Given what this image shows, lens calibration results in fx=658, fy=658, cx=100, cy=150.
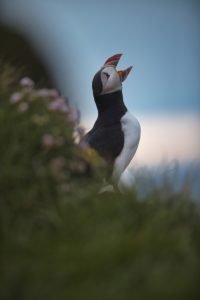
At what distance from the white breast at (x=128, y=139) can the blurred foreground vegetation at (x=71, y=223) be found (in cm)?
101

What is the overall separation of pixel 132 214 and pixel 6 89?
1451 mm

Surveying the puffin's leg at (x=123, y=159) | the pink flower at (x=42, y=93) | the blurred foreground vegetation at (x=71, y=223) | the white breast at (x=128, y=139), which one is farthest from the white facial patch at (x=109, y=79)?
the pink flower at (x=42, y=93)

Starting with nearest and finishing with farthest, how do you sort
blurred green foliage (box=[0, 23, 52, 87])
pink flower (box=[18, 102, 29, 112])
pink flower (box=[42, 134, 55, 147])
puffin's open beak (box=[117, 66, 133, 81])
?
pink flower (box=[42, 134, 55, 147]) → pink flower (box=[18, 102, 29, 112]) → puffin's open beak (box=[117, 66, 133, 81]) → blurred green foliage (box=[0, 23, 52, 87])

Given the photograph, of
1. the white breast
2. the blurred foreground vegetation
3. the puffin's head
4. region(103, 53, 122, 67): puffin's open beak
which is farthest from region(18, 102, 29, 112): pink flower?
region(103, 53, 122, 67): puffin's open beak

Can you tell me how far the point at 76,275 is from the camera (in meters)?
3.53

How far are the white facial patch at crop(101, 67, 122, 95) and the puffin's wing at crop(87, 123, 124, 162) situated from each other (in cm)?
37

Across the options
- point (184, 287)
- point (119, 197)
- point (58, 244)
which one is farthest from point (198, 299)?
point (119, 197)

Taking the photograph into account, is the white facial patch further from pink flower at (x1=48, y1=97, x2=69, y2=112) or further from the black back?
pink flower at (x1=48, y1=97, x2=69, y2=112)

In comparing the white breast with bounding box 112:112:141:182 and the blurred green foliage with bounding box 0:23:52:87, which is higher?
the white breast with bounding box 112:112:141:182

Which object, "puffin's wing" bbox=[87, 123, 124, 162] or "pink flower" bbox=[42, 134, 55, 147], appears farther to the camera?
"puffin's wing" bbox=[87, 123, 124, 162]

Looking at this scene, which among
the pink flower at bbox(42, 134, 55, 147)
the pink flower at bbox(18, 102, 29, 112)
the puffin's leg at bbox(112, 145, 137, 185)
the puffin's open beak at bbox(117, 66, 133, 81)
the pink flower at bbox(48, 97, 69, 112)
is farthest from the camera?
the puffin's open beak at bbox(117, 66, 133, 81)

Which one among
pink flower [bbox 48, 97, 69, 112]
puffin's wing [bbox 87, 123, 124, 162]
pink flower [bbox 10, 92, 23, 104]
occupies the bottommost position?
puffin's wing [bbox 87, 123, 124, 162]

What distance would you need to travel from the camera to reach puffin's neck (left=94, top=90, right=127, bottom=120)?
6428mm

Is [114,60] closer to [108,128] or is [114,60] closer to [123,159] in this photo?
[108,128]
